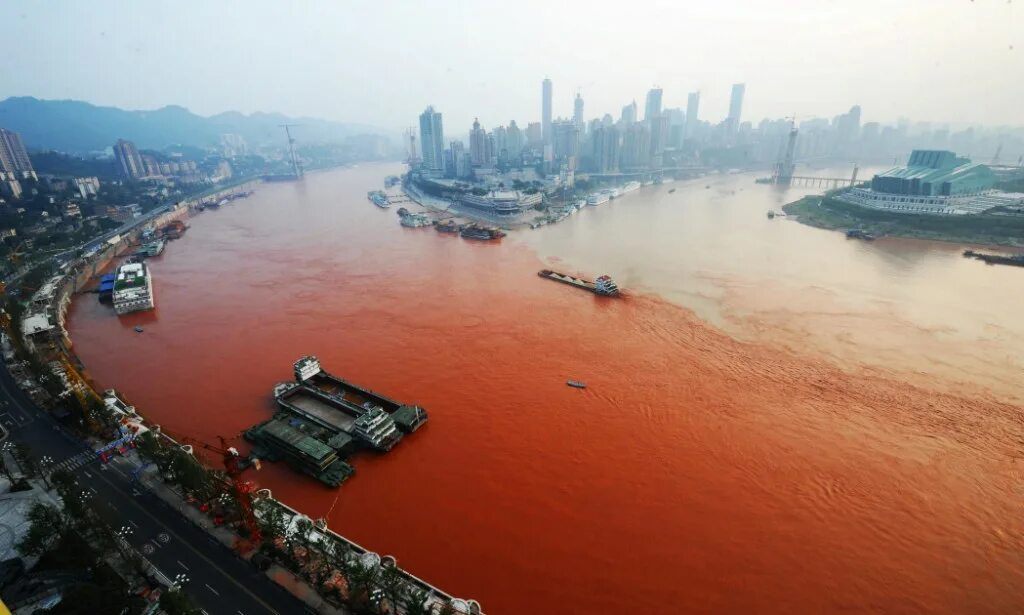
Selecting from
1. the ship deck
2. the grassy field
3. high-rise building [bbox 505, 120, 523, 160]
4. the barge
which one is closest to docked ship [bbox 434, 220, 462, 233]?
the barge

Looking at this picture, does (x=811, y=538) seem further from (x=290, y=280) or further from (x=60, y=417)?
(x=290, y=280)

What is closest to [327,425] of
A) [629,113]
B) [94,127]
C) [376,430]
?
[376,430]

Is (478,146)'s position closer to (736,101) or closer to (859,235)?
(859,235)

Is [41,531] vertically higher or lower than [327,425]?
higher

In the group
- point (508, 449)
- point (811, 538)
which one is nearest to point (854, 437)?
point (811, 538)

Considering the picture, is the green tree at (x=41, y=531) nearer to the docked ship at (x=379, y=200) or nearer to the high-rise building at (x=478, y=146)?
the docked ship at (x=379, y=200)

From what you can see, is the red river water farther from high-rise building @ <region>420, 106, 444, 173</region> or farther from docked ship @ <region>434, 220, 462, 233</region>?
high-rise building @ <region>420, 106, 444, 173</region>

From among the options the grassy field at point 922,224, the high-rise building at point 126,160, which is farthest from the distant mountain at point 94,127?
the grassy field at point 922,224
